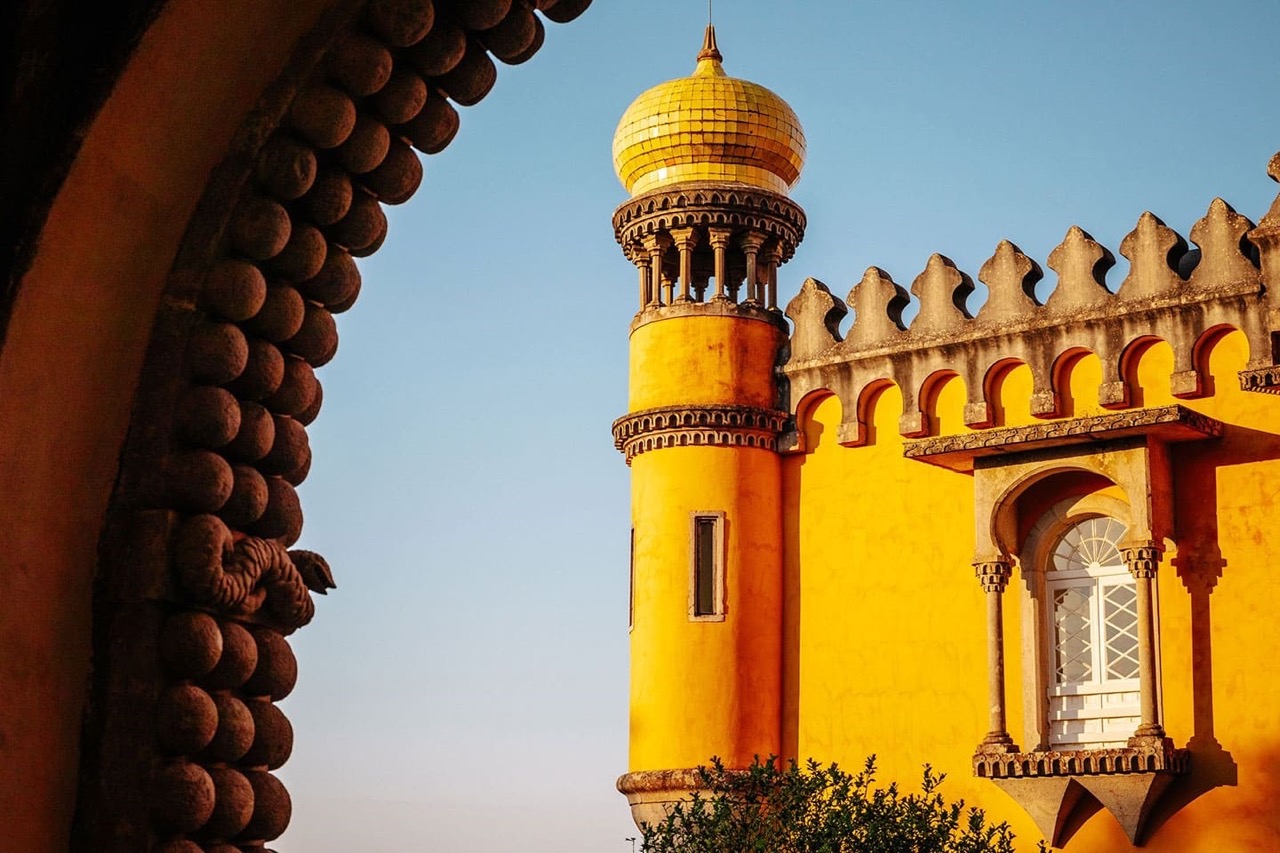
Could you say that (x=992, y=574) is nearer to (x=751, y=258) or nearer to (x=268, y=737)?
(x=751, y=258)

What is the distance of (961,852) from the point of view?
1188cm

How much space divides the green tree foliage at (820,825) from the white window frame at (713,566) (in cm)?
176

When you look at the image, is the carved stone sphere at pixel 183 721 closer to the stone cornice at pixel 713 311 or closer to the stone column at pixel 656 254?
the stone cornice at pixel 713 311

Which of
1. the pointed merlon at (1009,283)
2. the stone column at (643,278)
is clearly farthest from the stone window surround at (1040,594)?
the stone column at (643,278)

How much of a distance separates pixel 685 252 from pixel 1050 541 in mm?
3778

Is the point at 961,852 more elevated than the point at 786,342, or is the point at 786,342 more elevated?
the point at 786,342

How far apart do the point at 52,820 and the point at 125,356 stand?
987 millimetres

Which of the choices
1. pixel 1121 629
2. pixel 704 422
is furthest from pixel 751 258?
pixel 1121 629

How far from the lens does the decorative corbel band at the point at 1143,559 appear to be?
1277 centimetres

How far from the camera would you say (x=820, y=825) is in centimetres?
1213

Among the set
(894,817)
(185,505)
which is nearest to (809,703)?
(894,817)

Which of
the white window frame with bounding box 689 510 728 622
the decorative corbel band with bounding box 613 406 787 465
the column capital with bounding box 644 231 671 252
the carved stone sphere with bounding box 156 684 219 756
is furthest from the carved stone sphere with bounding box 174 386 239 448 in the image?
the column capital with bounding box 644 231 671 252

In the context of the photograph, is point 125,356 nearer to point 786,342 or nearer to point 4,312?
point 4,312

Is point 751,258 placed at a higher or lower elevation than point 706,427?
higher
